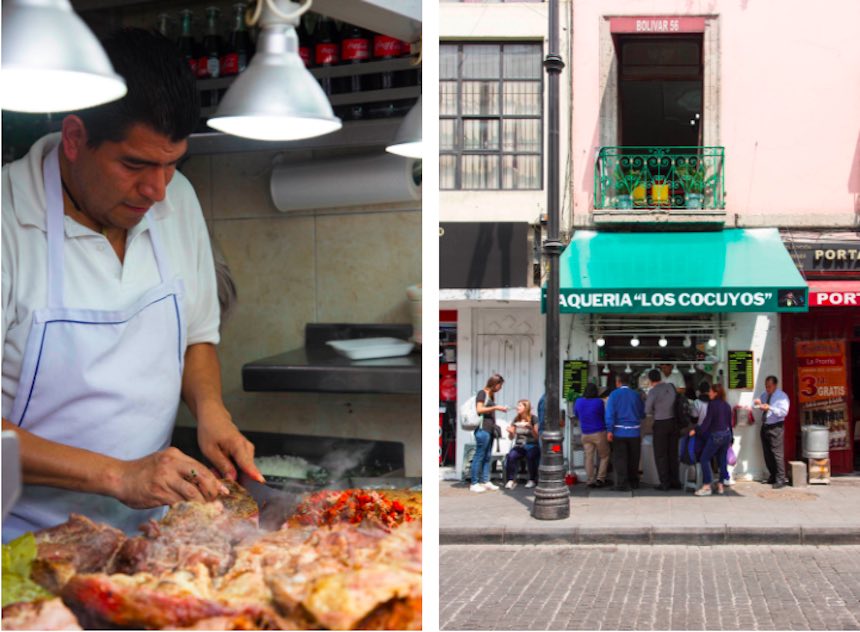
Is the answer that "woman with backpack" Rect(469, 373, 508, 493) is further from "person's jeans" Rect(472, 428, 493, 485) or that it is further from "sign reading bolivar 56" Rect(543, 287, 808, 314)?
"sign reading bolivar 56" Rect(543, 287, 808, 314)

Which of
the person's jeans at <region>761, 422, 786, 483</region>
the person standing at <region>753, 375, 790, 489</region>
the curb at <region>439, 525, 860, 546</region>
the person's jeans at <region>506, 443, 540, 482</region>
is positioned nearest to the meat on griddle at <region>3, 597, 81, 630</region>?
the curb at <region>439, 525, 860, 546</region>

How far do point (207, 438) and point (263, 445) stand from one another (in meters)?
0.20

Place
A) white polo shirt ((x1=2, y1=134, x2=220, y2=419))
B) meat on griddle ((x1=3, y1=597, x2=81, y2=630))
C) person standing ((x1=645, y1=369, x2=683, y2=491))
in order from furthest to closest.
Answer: person standing ((x1=645, y1=369, x2=683, y2=491))
white polo shirt ((x1=2, y1=134, x2=220, y2=419))
meat on griddle ((x1=3, y1=597, x2=81, y2=630))

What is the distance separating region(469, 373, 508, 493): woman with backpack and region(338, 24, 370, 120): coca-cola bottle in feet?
33.5

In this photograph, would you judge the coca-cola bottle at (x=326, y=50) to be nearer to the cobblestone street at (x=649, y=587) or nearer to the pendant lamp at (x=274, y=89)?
the pendant lamp at (x=274, y=89)

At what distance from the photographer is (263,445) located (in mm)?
3877

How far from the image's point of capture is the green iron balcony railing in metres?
15.4

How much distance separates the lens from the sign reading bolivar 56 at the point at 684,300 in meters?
13.6

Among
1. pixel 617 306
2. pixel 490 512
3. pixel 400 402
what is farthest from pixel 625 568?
pixel 400 402

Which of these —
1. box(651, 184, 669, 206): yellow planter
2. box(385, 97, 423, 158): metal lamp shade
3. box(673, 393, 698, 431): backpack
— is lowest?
box(673, 393, 698, 431): backpack

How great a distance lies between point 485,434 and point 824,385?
4948 millimetres

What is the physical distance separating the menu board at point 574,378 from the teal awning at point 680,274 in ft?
4.60

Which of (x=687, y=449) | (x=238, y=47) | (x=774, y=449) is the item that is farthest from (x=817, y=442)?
(x=238, y=47)

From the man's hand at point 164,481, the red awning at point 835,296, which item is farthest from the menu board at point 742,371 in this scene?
the man's hand at point 164,481
